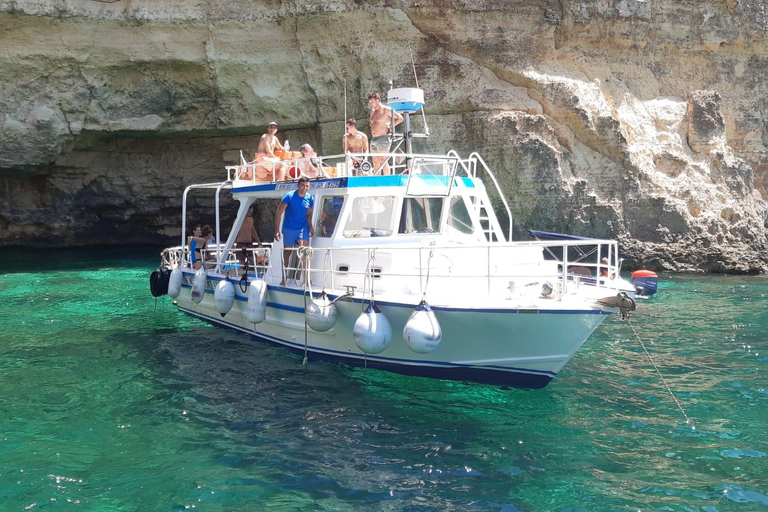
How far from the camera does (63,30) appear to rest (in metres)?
18.6

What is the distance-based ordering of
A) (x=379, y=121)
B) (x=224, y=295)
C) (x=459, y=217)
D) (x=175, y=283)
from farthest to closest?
1. (x=175, y=283)
2. (x=379, y=121)
3. (x=224, y=295)
4. (x=459, y=217)

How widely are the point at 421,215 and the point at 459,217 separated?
0.73 metres

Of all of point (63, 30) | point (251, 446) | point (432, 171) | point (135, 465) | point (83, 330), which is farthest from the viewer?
point (63, 30)

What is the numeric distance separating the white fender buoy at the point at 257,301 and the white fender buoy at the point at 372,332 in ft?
7.50

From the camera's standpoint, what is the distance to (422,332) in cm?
725

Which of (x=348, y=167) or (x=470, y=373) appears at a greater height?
(x=348, y=167)

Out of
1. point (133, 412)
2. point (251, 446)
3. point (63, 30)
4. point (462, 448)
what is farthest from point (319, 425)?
point (63, 30)

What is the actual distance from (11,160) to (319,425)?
54.4 feet

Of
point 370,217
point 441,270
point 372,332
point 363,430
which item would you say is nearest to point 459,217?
point 370,217

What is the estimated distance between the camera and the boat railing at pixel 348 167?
9438 millimetres

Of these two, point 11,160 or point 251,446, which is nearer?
point 251,446

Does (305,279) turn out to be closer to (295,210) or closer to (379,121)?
(295,210)

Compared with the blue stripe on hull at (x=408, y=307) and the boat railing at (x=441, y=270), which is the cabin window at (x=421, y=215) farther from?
the blue stripe on hull at (x=408, y=307)

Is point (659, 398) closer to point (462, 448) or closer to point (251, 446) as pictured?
point (462, 448)
